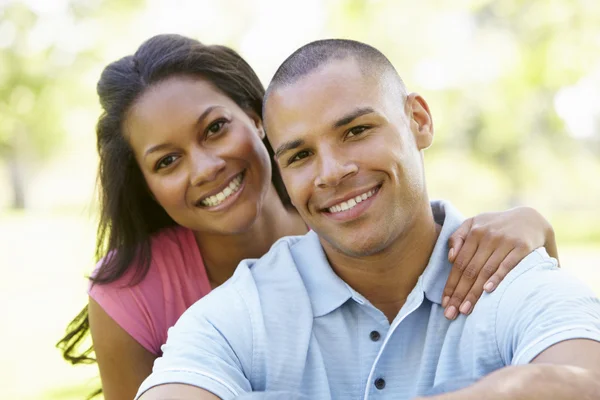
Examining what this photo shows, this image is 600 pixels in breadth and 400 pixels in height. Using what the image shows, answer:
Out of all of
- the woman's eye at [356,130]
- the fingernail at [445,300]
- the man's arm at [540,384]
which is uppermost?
the woman's eye at [356,130]

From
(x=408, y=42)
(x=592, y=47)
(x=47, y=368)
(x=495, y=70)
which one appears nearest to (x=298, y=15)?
(x=408, y=42)

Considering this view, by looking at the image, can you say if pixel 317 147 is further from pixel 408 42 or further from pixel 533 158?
pixel 533 158

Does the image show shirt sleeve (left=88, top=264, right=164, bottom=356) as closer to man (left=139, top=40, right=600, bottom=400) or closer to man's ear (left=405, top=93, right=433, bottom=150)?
man (left=139, top=40, right=600, bottom=400)

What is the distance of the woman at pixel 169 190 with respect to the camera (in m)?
3.13

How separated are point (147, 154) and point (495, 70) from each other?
1309cm

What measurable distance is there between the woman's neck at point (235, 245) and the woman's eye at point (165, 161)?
449 mm

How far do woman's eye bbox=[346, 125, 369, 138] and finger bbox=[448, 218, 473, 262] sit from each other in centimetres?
51

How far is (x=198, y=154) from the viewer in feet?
10.2

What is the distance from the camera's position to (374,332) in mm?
2504

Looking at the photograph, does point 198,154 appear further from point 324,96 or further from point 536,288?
point 536,288

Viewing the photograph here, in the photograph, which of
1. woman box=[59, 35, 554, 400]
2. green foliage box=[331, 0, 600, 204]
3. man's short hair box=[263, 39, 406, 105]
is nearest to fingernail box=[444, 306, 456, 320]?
woman box=[59, 35, 554, 400]

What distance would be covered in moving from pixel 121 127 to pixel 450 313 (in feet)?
5.33

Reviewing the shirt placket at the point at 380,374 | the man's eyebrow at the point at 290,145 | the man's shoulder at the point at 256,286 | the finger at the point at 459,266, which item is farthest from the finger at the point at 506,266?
the man's eyebrow at the point at 290,145

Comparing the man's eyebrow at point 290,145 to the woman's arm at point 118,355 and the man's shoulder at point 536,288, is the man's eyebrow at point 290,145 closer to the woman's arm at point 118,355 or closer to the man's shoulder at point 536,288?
the man's shoulder at point 536,288
